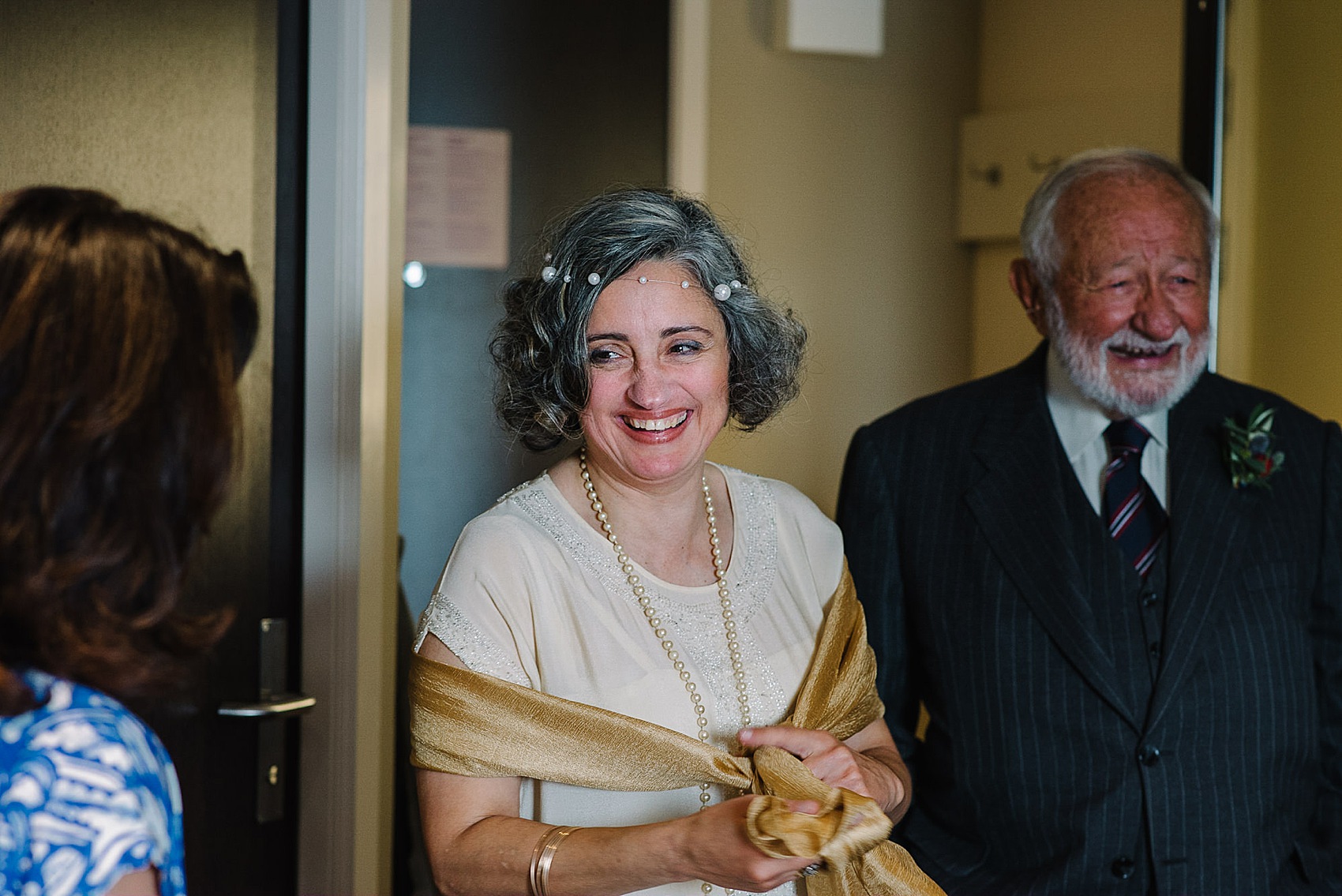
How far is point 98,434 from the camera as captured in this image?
37.2 inches

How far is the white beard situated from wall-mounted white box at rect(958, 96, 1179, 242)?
3.52 feet

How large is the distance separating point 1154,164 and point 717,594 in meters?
1.14

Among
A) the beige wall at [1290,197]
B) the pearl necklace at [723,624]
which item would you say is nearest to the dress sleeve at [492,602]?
the pearl necklace at [723,624]

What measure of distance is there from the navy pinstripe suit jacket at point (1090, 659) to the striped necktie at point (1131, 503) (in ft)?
0.12

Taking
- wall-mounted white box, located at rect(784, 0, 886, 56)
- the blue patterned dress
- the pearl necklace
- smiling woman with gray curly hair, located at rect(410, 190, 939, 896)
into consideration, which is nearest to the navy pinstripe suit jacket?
smiling woman with gray curly hair, located at rect(410, 190, 939, 896)

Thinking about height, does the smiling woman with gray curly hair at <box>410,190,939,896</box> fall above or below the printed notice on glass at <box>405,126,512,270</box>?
below

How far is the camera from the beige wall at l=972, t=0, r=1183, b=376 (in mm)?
3033

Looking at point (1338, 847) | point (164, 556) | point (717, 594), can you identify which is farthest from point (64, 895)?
point (1338, 847)

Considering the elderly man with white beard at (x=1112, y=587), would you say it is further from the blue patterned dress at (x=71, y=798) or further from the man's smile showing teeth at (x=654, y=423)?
the blue patterned dress at (x=71, y=798)

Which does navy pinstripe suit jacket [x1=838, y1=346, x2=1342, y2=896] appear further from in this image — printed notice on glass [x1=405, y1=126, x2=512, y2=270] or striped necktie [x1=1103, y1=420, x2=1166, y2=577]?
printed notice on glass [x1=405, y1=126, x2=512, y2=270]

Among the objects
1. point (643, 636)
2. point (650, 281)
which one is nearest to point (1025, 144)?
point (650, 281)

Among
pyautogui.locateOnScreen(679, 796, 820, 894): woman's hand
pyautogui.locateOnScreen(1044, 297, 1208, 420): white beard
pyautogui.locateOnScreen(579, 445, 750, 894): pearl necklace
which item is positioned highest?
pyautogui.locateOnScreen(1044, 297, 1208, 420): white beard

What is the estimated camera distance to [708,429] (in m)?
1.68

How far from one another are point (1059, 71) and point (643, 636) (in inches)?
90.7
